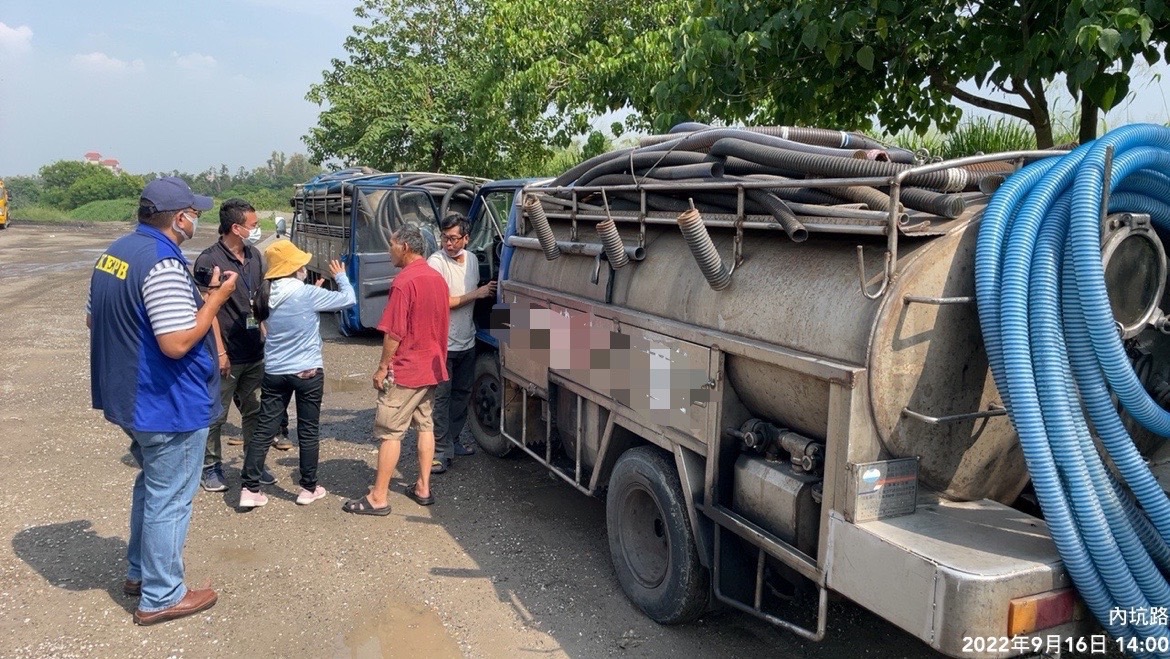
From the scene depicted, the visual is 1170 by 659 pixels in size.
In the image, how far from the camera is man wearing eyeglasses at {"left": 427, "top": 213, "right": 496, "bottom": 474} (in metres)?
5.89

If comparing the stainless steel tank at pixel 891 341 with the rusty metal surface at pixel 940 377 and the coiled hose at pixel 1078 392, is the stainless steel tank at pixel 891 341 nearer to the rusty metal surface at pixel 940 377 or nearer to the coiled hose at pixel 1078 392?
the rusty metal surface at pixel 940 377

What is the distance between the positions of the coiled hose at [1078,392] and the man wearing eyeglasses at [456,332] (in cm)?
382

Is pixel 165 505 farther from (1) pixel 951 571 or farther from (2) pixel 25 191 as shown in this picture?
(2) pixel 25 191

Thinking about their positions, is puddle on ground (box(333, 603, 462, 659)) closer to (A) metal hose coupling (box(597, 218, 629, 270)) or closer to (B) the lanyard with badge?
(A) metal hose coupling (box(597, 218, 629, 270))

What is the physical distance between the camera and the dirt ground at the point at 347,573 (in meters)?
3.83

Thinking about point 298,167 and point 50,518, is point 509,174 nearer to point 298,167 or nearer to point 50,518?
point 50,518

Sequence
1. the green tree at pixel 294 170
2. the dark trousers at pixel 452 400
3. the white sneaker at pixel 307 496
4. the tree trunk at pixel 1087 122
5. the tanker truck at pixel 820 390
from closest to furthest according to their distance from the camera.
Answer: the tanker truck at pixel 820 390 → the white sneaker at pixel 307 496 → the tree trunk at pixel 1087 122 → the dark trousers at pixel 452 400 → the green tree at pixel 294 170

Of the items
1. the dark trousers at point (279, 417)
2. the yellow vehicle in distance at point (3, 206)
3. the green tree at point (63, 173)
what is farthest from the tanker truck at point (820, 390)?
the green tree at point (63, 173)

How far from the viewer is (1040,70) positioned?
Answer: 4820mm

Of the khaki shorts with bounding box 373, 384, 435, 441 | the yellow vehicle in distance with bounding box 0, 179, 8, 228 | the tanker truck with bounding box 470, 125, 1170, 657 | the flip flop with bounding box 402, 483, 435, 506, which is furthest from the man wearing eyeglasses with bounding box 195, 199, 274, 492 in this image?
the yellow vehicle in distance with bounding box 0, 179, 8, 228

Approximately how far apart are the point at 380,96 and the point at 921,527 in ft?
60.6

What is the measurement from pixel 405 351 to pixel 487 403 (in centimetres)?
145

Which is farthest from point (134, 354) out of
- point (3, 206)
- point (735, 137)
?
point (3, 206)

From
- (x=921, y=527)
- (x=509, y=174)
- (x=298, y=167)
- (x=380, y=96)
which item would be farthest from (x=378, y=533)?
(x=298, y=167)
